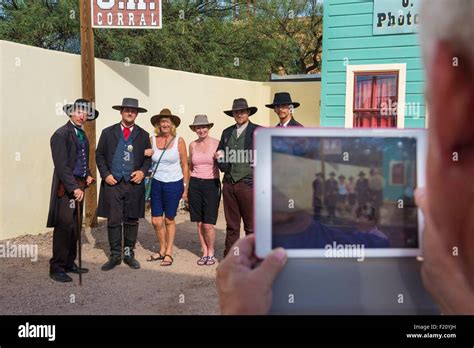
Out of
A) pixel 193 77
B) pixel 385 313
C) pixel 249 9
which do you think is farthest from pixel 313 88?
pixel 385 313

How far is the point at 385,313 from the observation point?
2.93ft

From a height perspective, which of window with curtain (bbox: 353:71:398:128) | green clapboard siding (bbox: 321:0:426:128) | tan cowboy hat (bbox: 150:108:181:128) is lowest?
tan cowboy hat (bbox: 150:108:181:128)

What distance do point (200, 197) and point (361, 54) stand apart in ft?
8.60

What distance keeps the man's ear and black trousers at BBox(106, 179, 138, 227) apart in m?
4.48

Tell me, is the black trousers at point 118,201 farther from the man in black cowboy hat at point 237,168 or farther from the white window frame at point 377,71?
the white window frame at point 377,71

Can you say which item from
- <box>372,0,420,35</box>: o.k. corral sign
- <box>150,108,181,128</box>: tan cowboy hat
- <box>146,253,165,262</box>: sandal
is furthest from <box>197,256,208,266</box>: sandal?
<box>372,0,420,35</box>: o.k. corral sign

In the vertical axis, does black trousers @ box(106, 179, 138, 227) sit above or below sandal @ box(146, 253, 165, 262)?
above

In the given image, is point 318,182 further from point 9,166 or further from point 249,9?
point 249,9

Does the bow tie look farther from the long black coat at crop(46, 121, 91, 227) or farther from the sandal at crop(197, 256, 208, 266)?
the sandal at crop(197, 256, 208, 266)

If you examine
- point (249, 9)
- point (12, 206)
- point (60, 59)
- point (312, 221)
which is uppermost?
point (249, 9)

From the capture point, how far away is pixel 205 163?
497 cm

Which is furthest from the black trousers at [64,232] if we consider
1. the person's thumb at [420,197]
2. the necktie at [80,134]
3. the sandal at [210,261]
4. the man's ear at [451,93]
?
the man's ear at [451,93]

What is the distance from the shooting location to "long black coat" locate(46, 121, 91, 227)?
4316mm

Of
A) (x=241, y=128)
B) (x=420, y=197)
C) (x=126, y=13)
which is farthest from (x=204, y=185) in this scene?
(x=420, y=197)
